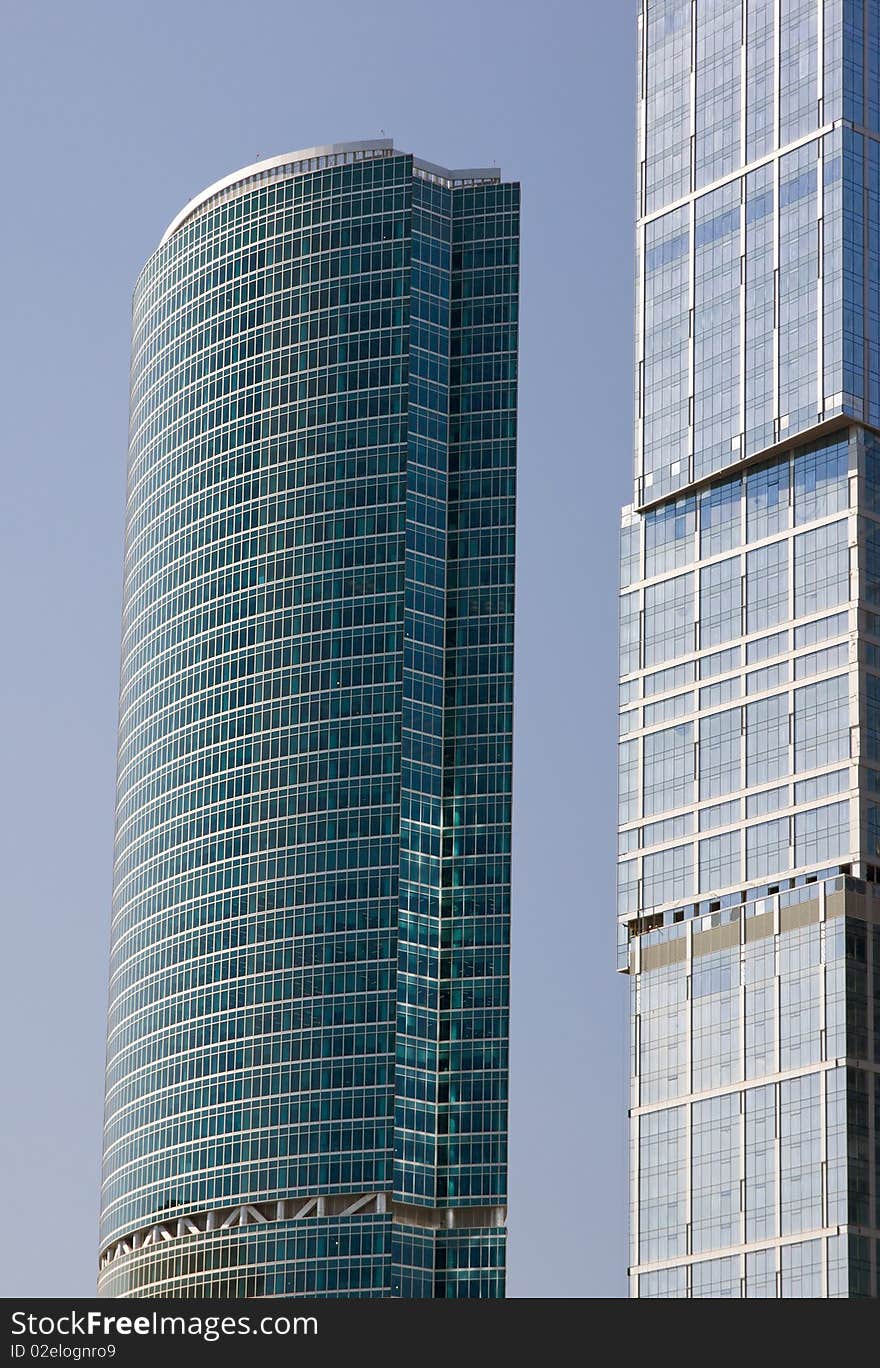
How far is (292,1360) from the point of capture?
6888cm

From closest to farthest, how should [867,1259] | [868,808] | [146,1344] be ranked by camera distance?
[146,1344], [867,1259], [868,808]

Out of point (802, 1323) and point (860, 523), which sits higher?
point (860, 523)

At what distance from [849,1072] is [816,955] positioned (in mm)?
8471

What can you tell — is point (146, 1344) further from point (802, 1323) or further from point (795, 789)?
point (795, 789)

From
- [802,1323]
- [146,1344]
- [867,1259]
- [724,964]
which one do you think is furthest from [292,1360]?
[724,964]

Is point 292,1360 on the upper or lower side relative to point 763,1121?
lower

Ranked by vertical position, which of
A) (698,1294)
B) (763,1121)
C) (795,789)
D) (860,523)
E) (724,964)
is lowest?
(698,1294)

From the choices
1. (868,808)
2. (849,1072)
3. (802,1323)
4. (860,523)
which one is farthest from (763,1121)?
(802,1323)

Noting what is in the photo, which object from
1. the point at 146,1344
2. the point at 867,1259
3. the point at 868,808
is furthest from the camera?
the point at 868,808

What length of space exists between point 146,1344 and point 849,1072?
122 meters

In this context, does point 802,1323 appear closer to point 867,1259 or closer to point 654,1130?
point 867,1259

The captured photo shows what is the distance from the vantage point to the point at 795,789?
642ft

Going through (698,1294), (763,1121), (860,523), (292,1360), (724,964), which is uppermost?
(860,523)

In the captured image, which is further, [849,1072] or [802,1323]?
[849,1072]
